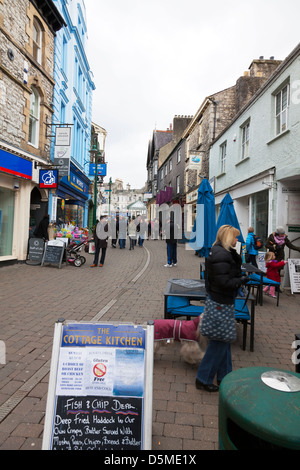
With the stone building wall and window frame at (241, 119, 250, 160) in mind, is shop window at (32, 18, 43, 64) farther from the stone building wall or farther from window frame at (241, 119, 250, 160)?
window frame at (241, 119, 250, 160)

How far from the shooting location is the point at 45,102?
41.7ft

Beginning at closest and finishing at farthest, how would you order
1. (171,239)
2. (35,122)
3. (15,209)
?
(15,209) < (171,239) < (35,122)

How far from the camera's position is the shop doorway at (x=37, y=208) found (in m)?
13.2

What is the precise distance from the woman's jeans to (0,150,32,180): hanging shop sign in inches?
352

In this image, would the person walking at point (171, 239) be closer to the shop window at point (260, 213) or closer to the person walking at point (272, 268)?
the shop window at point (260, 213)

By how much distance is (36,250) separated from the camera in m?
11.0

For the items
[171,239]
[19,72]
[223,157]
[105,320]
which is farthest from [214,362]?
[223,157]

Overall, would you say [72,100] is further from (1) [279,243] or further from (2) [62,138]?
(1) [279,243]

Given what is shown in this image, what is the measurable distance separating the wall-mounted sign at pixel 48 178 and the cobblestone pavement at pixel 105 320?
4044mm

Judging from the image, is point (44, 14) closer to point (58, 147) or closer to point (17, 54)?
point (17, 54)

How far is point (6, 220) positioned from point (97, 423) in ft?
34.2

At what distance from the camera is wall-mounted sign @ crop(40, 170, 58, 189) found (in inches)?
460
